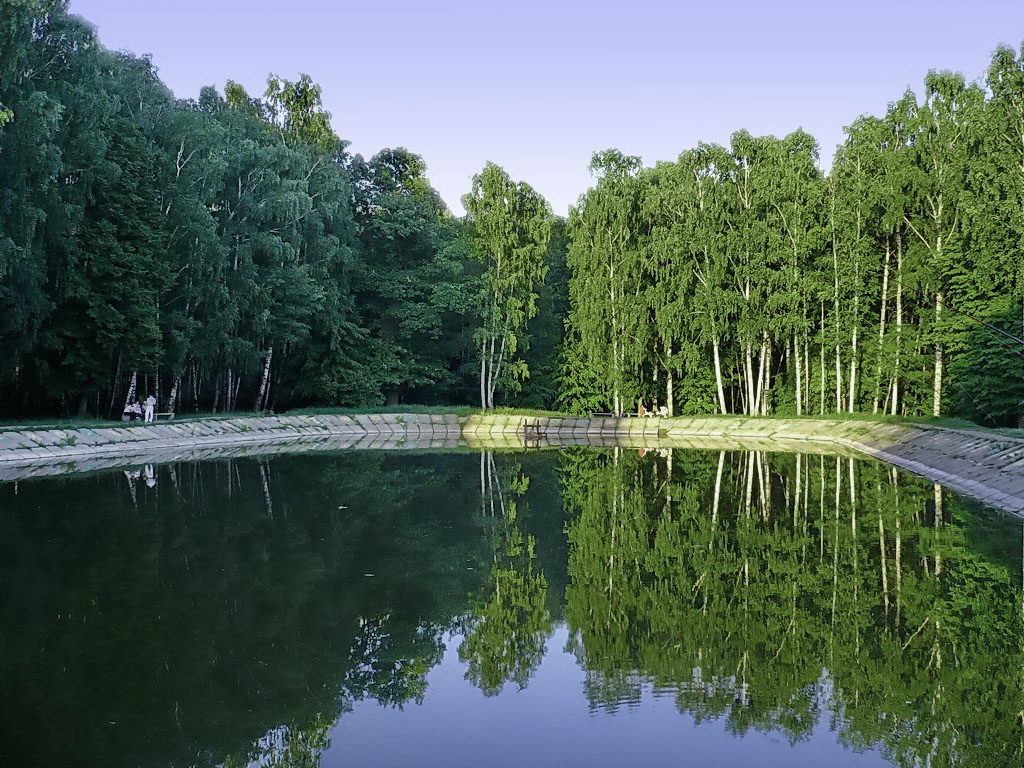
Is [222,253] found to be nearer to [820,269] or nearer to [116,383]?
[116,383]

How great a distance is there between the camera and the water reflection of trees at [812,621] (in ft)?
15.9

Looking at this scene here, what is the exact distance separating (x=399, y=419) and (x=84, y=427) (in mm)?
13320

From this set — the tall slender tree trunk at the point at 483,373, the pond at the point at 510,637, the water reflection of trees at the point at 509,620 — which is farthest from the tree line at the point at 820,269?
the water reflection of trees at the point at 509,620

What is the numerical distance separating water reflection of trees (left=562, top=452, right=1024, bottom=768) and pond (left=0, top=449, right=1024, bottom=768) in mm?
25

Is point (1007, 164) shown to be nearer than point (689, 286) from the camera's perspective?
Yes

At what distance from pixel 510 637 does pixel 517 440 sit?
26850 millimetres

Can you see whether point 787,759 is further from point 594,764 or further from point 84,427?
point 84,427

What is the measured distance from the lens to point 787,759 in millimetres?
4336

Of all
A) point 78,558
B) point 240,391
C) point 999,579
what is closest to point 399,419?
point 240,391

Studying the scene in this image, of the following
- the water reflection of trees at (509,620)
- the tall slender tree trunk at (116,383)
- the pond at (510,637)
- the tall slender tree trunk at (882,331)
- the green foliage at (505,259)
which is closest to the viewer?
the pond at (510,637)

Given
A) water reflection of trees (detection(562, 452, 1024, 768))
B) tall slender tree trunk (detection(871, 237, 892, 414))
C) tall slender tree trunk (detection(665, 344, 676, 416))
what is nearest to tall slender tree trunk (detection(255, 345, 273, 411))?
tall slender tree trunk (detection(665, 344, 676, 416))

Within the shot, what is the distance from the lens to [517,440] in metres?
33.3

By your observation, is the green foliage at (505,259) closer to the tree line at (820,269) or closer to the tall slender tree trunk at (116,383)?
the tree line at (820,269)

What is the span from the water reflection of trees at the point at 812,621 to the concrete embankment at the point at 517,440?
4409 millimetres
